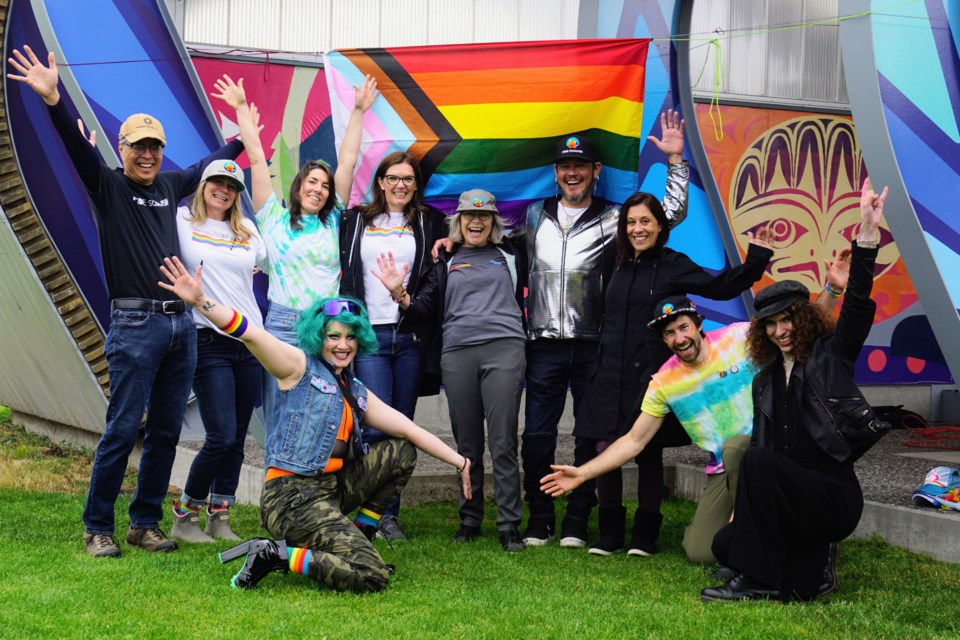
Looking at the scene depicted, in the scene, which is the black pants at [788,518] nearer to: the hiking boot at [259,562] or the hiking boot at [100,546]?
the hiking boot at [259,562]

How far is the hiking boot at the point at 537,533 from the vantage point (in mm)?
5371

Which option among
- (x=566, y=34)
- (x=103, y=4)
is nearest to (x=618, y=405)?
(x=103, y=4)

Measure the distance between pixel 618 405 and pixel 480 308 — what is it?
82 cm

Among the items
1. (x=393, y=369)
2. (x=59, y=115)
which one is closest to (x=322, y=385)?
(x=393, y=369)

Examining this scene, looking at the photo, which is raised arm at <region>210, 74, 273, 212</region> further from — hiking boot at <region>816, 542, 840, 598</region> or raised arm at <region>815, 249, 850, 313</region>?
hiking boot at <region>816, 542, 840, 598</region>

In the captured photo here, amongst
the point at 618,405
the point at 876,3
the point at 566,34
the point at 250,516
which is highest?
the point at 566,34

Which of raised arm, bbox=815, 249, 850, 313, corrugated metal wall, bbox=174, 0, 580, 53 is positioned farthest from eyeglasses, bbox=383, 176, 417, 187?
corrugated metal wall, bbox=174, 0, 580, 53

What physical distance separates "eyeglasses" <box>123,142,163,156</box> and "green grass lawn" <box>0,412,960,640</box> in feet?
5.76

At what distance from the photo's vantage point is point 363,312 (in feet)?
15.3

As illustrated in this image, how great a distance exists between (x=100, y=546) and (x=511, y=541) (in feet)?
6.03

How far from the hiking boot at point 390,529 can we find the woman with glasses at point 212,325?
0.82 meters

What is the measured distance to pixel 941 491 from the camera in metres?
5.27

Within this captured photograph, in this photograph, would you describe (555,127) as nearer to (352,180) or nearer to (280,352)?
(352,180)

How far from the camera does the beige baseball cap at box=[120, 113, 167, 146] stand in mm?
4766
